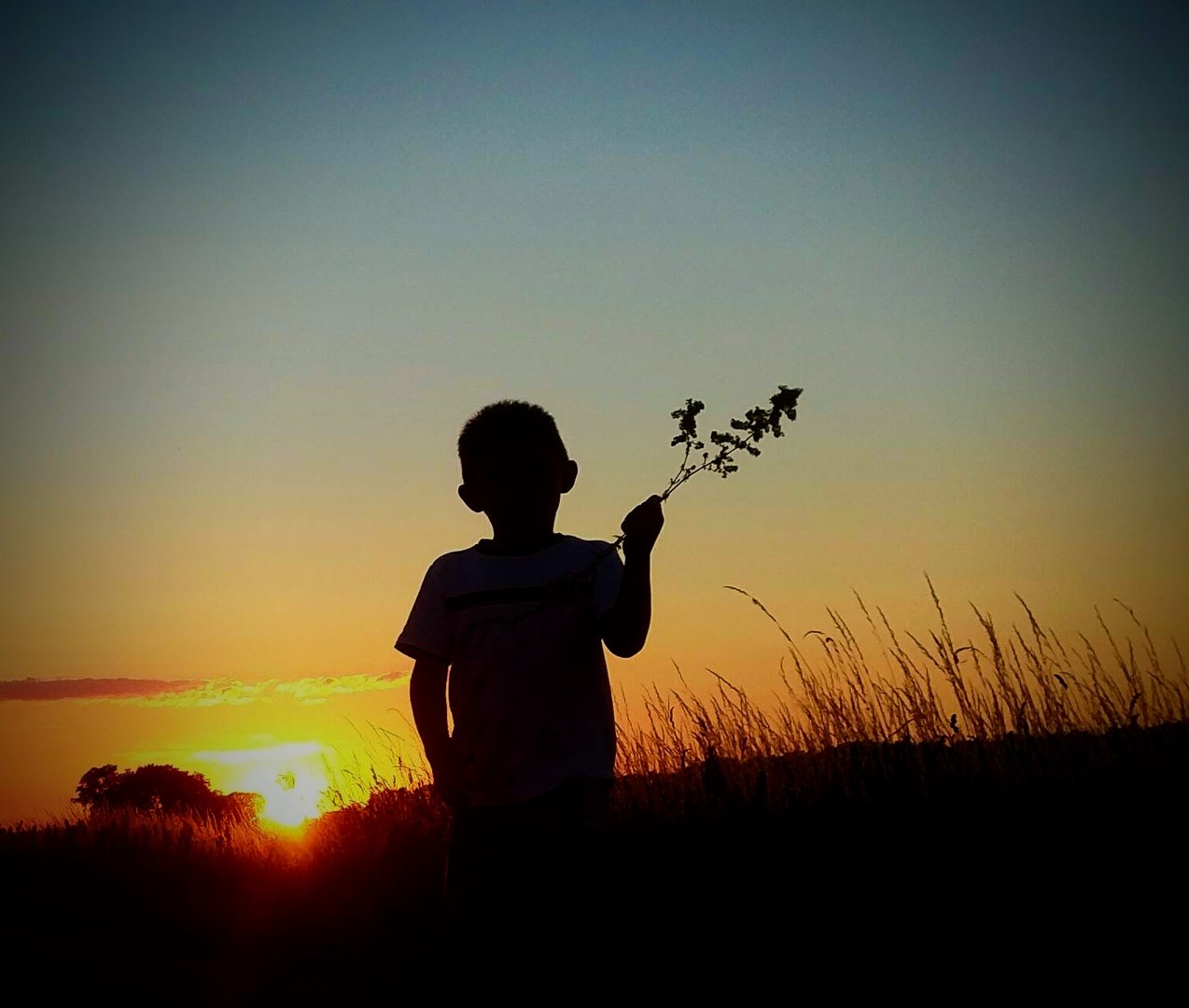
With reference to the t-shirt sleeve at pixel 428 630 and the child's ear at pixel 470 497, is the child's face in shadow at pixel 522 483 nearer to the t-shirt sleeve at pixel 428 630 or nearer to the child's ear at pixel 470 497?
the child's ear at pixel 470 497

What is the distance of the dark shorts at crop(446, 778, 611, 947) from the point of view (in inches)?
128

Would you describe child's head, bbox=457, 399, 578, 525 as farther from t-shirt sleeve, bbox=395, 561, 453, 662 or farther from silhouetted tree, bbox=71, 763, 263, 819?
silhouetted tree, bbox=71, 763, 263, 819

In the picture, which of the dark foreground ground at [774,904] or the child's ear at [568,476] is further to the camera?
the child's ear at [568,476]

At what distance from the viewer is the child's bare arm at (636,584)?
10.6ft

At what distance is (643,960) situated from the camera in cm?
384

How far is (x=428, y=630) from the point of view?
3561mm

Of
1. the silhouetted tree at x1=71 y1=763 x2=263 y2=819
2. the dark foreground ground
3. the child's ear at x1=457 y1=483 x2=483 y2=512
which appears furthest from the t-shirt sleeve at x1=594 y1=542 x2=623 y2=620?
the silhouetted tree at x1=71 y1=763 x2=263 y2=819

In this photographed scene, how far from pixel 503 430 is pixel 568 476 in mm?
266

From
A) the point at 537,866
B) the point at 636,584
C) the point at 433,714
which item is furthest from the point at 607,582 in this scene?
the point at 537,866

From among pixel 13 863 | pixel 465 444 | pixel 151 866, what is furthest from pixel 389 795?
pixel 465 444

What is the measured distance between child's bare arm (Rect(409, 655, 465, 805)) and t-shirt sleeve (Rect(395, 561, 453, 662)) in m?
0.03

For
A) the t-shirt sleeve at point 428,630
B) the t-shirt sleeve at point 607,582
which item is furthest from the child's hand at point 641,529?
the t-shirt sleeve at point 428,630

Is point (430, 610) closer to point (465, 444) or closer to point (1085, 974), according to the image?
point (465, 444)

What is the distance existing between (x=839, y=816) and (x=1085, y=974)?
6.33ft
